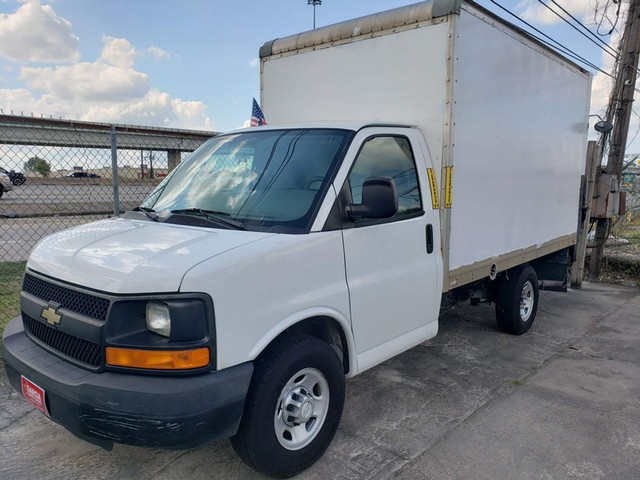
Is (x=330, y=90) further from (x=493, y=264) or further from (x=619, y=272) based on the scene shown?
(x=619, y=272)

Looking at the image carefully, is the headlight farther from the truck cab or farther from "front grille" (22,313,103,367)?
"front grille" (22,313,103,367)

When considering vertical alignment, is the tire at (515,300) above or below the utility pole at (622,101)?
below

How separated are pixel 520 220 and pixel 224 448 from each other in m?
3.78

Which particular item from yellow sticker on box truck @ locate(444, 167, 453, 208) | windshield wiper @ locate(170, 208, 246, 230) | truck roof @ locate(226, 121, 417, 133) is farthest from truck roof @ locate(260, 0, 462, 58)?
windshield wiper @ locate(170, 208, 246, 230)

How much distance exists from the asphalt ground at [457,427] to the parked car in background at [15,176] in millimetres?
2128

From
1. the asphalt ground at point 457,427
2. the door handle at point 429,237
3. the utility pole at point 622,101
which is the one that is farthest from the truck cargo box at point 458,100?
the utility pole at point 622,101

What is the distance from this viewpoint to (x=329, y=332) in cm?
325

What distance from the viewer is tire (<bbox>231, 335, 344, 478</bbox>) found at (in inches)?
103

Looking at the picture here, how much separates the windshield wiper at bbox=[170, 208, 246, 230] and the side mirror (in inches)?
30.6

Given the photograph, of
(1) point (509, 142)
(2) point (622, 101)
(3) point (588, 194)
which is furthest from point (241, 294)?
(2) point (622, 101)

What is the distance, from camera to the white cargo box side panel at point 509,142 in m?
4.16

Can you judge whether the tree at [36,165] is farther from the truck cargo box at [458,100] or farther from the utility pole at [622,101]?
the utility pole at [622,101]

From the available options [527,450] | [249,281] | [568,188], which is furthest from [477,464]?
[568,188]

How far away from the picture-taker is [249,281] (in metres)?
2.56
